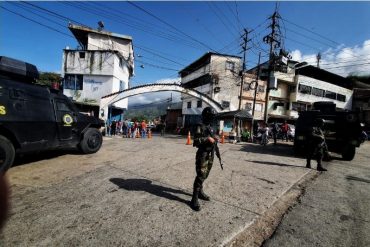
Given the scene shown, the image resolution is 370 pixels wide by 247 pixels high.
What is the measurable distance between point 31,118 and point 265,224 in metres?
6.72

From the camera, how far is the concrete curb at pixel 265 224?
10.9ft

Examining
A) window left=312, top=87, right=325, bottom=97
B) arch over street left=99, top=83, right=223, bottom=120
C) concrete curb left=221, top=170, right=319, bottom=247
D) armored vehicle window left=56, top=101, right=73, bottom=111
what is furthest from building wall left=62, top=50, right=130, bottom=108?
window left=312, top=87, right=325, bottom=97

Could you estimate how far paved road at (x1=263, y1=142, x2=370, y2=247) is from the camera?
3393 mm

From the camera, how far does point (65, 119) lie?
26.6ft

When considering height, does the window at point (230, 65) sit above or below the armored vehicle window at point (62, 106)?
above

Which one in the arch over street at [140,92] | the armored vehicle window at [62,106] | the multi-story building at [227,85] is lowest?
the armored vehicle window at [62,106]

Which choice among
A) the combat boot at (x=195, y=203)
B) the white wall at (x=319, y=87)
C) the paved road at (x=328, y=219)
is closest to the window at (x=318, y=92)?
the white wall at (x=319, y=87)

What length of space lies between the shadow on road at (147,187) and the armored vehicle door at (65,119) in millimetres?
3227

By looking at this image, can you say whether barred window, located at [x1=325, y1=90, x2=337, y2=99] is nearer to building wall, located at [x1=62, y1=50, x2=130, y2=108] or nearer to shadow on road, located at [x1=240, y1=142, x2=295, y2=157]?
shadow on road, located at [x1=240, y1=142, x2=295, y2=157]

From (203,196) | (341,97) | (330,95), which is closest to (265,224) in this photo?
(203,196)

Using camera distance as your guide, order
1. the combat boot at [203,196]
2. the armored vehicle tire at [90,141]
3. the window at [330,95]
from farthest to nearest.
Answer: the window at [330,95] < the armored vehicle tire at [90,141] < the combat boot at [203,196]

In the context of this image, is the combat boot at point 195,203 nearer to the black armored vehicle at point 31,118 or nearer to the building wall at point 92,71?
the black armored vehicle at point 31,118

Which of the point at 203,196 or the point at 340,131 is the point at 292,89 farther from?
the point at 203,196

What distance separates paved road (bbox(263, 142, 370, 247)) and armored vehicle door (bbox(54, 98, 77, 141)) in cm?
713
